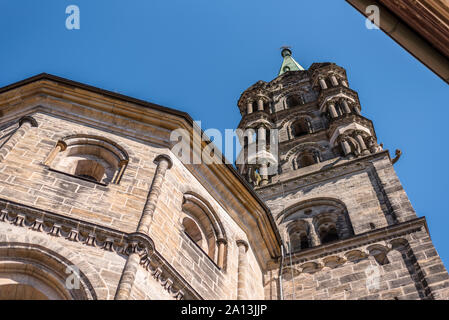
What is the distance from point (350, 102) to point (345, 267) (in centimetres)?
1539

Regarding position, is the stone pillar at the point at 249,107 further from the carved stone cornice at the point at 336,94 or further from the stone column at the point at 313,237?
the stone column at the point at 313,237

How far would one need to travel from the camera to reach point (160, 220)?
881 cm

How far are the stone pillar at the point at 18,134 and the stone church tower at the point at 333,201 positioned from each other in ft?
21.2

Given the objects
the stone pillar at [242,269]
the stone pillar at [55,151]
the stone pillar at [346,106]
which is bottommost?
the stone pillar at [242,269]

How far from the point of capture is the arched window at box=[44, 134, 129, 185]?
31.7ft

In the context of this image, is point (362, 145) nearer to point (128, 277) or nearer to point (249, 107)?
point (249, 107)

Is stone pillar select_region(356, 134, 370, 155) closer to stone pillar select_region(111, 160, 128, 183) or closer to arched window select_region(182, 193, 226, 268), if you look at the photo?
arched window select_region(182, 193, 226, 268)

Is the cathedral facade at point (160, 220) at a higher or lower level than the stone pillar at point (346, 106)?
lower

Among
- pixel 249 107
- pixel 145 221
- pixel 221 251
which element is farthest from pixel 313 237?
pixel 249 107

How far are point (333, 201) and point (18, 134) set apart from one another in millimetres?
11501

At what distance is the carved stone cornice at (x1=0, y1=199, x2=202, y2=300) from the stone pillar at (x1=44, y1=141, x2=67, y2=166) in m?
1.55

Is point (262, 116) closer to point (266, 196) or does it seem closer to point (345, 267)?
point (266, 196)

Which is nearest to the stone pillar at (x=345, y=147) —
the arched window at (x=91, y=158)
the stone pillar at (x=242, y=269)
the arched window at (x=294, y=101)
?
the arched window at (x=294, y=101)

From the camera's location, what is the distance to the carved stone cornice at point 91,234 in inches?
302
